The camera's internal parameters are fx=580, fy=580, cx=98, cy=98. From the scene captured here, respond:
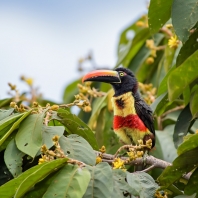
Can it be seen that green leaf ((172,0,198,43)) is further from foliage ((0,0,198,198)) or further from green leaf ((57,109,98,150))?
green leaf ((57,109,98,150))

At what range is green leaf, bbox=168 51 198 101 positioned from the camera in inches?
107

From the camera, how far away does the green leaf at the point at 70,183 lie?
249 centimetres

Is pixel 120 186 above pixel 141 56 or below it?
above

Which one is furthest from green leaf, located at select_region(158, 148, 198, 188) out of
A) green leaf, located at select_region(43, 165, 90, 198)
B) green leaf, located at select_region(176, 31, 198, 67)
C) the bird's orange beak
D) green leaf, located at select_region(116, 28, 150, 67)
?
green leaf, located at select_region(116, 28, 150, 67)

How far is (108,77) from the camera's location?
4.82 m

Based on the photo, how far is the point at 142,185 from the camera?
2.76 m

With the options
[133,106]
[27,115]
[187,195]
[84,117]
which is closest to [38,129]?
[27,115]

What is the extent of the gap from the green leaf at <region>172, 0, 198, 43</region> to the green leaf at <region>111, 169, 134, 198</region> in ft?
2.68

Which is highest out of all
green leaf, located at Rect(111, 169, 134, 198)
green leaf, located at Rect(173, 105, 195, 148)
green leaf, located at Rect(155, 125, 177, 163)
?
green leaf, located at Rect(111, 169, 134, 198)

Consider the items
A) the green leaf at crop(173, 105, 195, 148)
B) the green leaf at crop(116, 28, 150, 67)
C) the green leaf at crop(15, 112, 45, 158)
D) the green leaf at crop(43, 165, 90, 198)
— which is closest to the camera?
the green leaf at crop(43, 165, 90, 198)

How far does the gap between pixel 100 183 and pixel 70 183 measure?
0.14 m

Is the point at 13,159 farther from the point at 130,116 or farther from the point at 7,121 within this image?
the point at 130,116

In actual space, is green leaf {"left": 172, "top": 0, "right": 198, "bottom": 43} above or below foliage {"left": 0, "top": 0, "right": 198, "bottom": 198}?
above

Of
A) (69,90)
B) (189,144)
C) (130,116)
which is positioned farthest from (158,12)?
(69,90)
